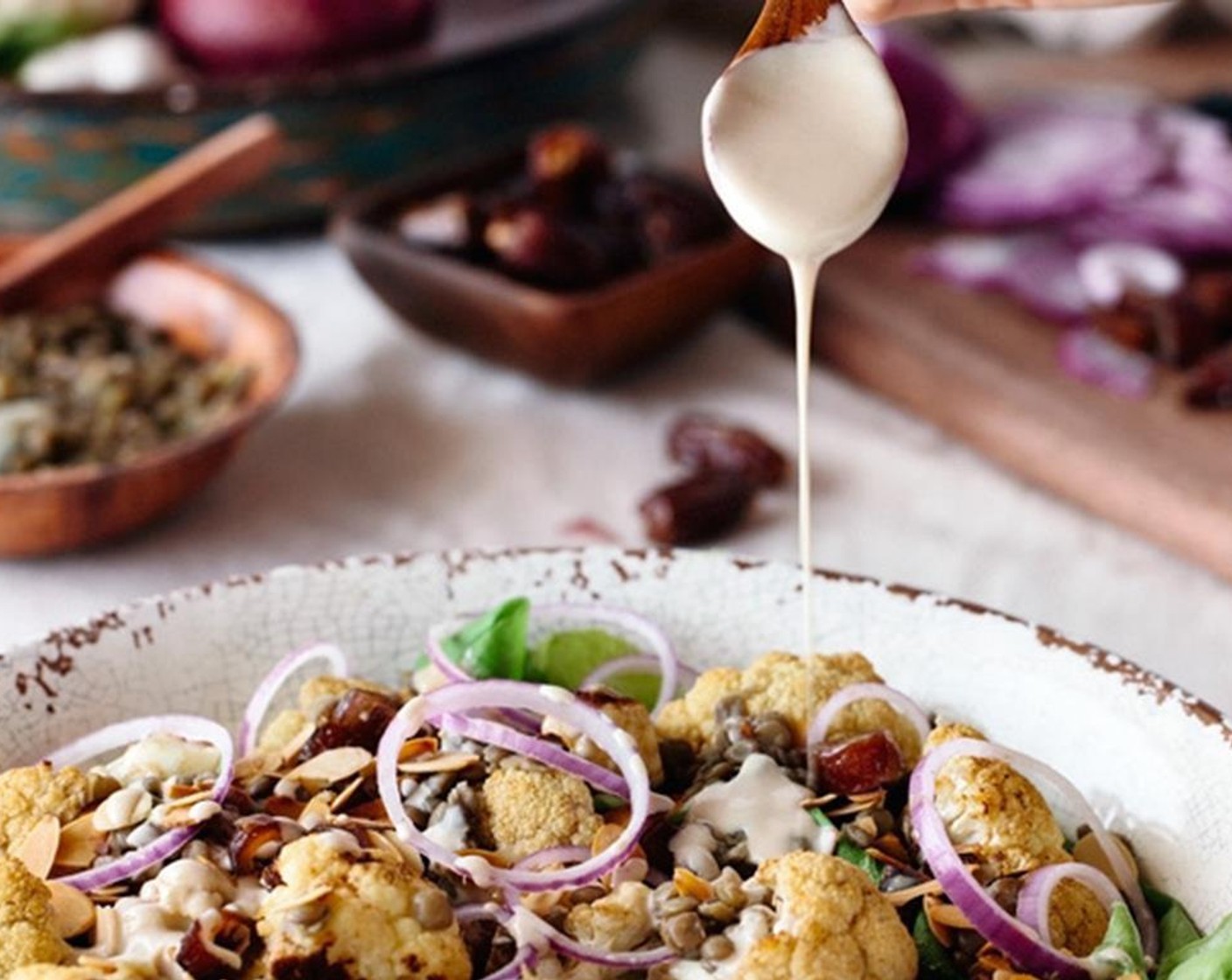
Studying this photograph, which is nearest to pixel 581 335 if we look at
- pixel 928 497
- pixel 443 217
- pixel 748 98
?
pixel 443 217

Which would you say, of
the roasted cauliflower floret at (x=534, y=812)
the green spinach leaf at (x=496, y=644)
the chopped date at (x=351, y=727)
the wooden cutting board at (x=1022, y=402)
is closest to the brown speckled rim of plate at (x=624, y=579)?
the green spinach leaf at (x=496, y=644)

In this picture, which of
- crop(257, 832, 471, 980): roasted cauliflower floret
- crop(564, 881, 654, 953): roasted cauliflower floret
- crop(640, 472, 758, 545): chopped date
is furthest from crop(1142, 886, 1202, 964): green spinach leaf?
crop(640, 472, 758, 545): chopped date

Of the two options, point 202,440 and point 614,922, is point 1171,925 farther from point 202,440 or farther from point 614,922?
point 202,440

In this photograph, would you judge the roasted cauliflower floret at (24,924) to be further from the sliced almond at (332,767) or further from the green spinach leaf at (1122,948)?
the green spinach leaf at (1122,948)

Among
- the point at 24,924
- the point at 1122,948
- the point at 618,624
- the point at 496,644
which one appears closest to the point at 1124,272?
the point at 618,624

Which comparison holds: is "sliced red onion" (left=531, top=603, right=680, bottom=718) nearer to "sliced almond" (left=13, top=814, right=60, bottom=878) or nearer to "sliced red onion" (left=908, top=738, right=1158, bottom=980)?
"sliced red onion" (left=908, top=738, right=1158, bottom=980)

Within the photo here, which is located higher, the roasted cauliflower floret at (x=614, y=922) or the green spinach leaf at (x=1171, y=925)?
the roasted cauliflower floret at (x=614, y=922)
